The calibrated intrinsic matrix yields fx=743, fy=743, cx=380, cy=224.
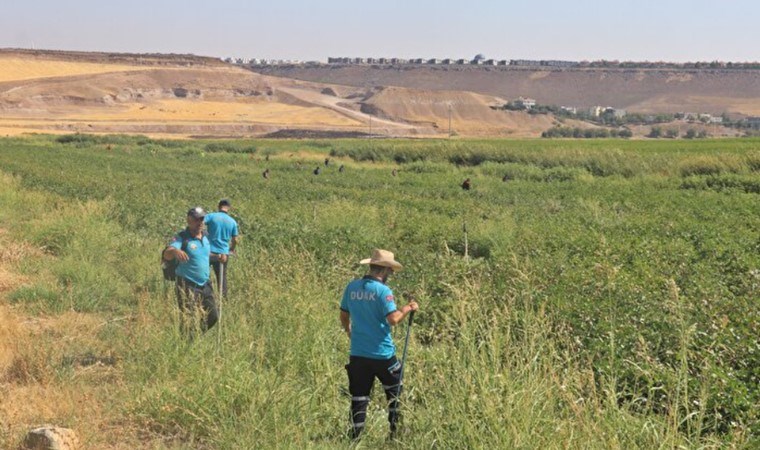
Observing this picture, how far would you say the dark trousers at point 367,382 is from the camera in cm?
572

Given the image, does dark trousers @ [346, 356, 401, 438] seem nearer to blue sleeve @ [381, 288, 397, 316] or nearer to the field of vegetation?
the field of vegetation

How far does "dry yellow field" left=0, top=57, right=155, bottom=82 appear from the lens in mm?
132225

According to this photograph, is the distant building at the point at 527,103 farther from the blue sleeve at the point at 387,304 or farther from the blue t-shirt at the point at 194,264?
the blue sleeve at the point at 387,304

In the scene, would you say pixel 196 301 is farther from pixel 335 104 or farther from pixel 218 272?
pixel 335 104

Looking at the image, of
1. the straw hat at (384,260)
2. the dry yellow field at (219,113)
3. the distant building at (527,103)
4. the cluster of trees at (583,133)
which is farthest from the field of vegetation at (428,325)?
the distant building at (527,103)

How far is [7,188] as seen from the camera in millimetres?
21750

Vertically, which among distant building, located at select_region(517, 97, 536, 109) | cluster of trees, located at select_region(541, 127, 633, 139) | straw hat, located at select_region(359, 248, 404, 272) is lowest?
cluster of trees, located at select_region(541, 127, 633, 139)

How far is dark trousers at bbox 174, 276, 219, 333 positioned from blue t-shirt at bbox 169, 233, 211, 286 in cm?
6

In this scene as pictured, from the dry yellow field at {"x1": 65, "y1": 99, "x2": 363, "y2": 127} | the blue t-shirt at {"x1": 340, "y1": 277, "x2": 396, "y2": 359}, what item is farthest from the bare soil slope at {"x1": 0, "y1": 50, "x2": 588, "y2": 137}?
the blue t-shirt at {"x1": 340, "y1": 277, "x2": 396, "y2": 359}

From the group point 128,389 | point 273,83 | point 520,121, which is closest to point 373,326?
point 128,389

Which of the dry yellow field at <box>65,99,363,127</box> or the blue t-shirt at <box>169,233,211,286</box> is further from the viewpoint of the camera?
the dry yellow field at <box>65,99,363,127</box>

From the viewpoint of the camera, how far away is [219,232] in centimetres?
961

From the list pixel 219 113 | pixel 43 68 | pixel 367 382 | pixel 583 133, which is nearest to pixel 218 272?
pixel 367 382

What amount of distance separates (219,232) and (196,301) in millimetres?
2066
